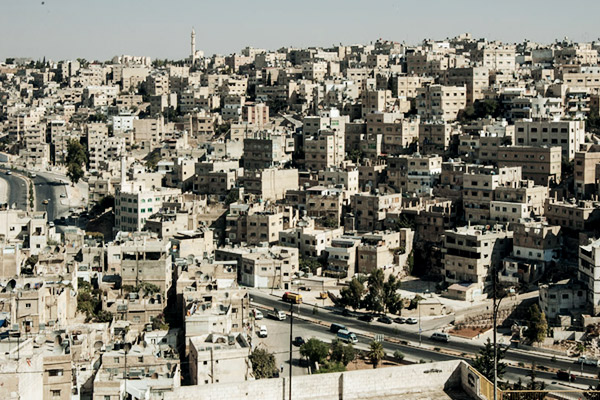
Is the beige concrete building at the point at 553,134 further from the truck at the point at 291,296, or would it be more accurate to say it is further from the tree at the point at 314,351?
the tree at the point at 314,351

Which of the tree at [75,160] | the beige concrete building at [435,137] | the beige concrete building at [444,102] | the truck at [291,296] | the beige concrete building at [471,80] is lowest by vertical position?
the truck at [291,296]

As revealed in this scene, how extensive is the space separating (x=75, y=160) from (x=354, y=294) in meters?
25.9

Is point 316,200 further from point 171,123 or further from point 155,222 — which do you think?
point 171,123

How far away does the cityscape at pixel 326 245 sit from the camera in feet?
59.3

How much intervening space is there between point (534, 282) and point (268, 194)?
442 inches

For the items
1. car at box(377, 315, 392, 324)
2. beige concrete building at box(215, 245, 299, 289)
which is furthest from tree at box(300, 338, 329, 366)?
beige concrete building at box(215, 245, 299, 289)

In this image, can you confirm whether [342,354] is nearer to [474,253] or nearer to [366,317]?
[366,317]

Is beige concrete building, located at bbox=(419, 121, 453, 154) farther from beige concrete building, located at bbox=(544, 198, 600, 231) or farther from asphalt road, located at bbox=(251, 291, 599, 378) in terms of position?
asphalt road, located at bbox=(251, 291, 599, 378)

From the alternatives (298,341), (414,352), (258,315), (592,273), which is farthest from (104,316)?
(592,273)

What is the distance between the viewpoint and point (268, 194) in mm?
35312

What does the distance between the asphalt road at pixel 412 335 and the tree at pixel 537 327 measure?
0.55 m

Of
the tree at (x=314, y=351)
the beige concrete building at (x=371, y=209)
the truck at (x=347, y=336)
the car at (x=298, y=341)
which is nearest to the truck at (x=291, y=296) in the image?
the truck at (x=347, y=336)

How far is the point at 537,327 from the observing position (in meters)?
23.5

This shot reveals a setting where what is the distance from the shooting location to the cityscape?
1806 centimetres
